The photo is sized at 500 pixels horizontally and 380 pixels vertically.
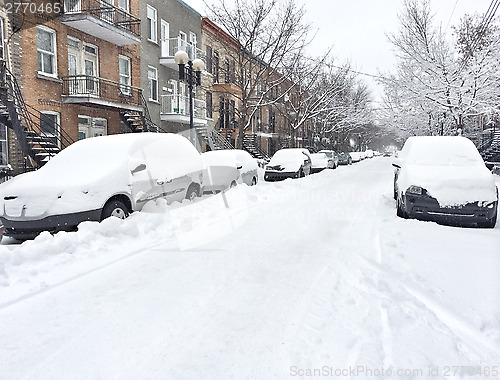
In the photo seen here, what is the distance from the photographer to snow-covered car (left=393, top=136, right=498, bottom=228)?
661 centimetres

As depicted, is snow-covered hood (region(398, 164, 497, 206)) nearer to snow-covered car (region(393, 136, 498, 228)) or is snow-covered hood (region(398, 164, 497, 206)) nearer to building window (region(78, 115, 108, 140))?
snow-covered car (region(393, 136, 498, 228))

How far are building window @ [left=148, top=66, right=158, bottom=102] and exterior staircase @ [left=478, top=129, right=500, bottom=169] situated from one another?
68.0 feet

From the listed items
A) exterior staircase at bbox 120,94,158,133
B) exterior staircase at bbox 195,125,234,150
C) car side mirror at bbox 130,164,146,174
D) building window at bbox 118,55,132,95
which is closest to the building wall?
building window at bbox 118,55,132,95

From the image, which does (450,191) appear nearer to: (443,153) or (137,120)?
(443,153)

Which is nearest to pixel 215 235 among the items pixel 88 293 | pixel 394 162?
pixel 88 293

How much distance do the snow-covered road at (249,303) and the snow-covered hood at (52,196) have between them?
54 cm

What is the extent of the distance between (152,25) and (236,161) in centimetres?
1353

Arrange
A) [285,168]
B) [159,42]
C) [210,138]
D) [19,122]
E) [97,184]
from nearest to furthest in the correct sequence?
1. [97,184]
2. [19,122]
3. [285,168]
4. [159,42]
5. [210,138]

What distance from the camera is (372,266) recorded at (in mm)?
4566

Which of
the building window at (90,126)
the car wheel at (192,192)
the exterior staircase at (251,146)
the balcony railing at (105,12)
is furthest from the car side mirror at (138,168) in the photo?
the exterior staircase at (251,146)

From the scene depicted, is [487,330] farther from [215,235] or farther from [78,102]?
[78,102]

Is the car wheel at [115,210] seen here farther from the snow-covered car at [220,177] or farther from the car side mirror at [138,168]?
the snow-covered car at [220,177]

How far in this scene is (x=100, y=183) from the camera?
6.20 meters

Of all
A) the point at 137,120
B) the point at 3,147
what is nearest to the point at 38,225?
the point at 3,147
